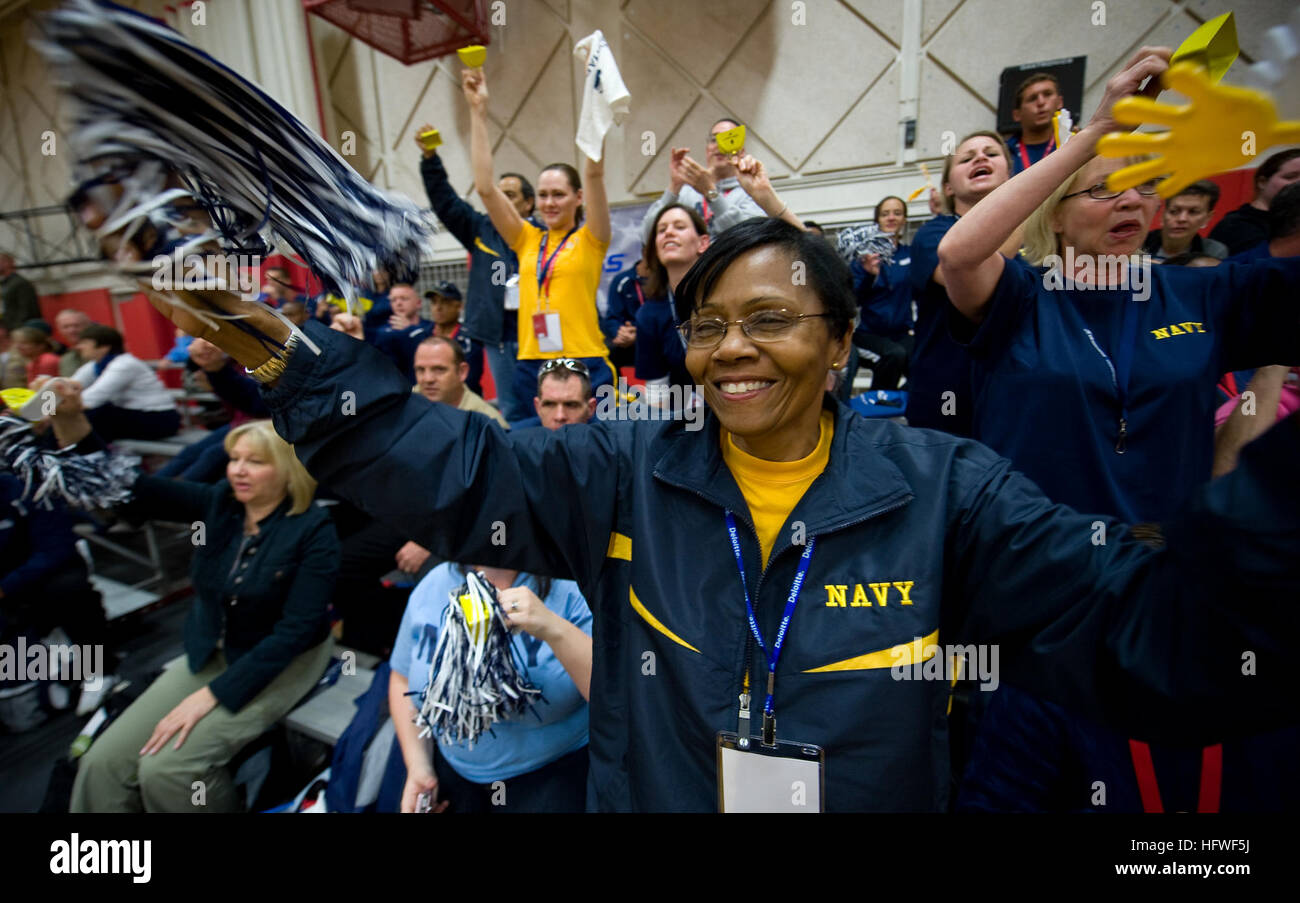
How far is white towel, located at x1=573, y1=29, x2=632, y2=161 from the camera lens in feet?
7.80

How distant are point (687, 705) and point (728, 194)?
6.95 ft

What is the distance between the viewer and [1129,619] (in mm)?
747

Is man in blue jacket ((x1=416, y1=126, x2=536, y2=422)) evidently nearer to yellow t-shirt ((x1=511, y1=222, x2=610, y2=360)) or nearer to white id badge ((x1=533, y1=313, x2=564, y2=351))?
yellow t-shirt ((x1=511, y1=222, x2=610, y2=360))

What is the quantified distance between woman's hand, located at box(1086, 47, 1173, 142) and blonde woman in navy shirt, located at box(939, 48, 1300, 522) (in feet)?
0.74

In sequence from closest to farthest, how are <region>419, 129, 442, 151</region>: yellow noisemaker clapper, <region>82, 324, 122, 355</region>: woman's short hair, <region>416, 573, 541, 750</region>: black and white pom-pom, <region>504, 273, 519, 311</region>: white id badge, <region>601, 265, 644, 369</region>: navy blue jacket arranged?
<region>416, 573, 541, 750</region>: black and white pom-pom, <region>419, 129, 442, 151</region>: yellow noisemaker clapper, <region>504, 273, 519, 311</region>: white id badge, <region>601, 265, 644, 369</region>: navy blue jacket, <region>82, 324, 122, 355</region>: woman's short hair

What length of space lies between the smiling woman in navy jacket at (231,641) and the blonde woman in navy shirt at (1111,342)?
2.35m

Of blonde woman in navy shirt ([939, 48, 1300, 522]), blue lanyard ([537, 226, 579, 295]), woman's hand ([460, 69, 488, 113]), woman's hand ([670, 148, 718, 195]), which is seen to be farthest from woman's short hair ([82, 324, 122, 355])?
blonde woman in navy shirt ([939, 48, 1300, 522])

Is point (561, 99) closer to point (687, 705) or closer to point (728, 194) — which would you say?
point (728, 194)

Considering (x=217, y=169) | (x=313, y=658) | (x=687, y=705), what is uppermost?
(x=217, y=169)

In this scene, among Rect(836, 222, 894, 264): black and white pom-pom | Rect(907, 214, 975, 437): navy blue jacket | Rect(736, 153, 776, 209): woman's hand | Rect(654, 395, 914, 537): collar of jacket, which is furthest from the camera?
Rect(836, 222, 894, 264): black and white pom-pom

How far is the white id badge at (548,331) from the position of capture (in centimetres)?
298

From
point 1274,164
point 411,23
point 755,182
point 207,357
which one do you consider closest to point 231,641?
point 207,357

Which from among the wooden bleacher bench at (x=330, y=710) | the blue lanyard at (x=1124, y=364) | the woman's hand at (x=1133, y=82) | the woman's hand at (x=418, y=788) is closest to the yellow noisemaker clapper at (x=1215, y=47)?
the woman's hand at (x=1133, y=82)
